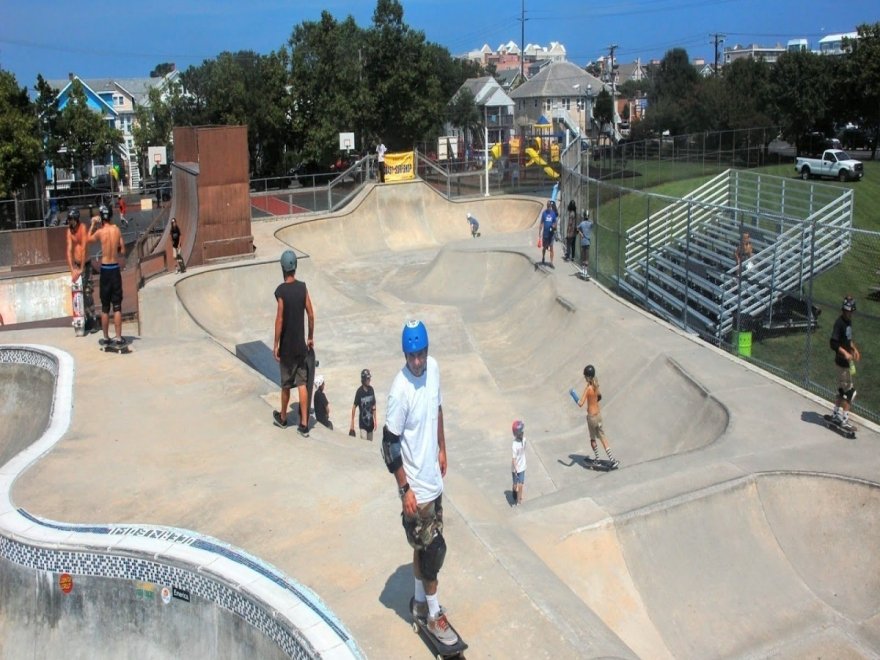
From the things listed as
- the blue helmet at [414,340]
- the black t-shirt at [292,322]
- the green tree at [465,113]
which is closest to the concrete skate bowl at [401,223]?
the black t-shirt at [292,322]

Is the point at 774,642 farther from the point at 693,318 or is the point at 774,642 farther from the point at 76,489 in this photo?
the point at 693,318

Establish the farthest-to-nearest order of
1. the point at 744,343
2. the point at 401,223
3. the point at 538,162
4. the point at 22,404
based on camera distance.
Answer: the point at 538,162 < the point at 401,223 < the point at 744,343 < the point at 22,404

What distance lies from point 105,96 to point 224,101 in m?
51.8

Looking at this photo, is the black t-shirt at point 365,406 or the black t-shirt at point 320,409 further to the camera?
the black t-shirt at point 365,406

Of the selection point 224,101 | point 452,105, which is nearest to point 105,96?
point 452,105

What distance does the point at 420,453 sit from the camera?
5.17m

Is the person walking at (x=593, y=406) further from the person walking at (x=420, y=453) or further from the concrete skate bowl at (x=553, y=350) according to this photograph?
the person walking at (x=420, y=453)

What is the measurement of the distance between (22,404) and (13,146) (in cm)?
Answer: 2631

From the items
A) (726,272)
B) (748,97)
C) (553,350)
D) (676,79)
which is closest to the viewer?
(726,272)

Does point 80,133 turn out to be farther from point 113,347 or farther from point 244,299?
point 113,347

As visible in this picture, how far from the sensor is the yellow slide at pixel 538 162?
39250mm

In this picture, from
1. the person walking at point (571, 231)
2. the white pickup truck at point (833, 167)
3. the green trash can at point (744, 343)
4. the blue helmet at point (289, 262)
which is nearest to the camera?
the blue helmet at point (289, 262)

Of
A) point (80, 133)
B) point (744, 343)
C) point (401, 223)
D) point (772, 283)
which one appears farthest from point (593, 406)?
point (80, 133)

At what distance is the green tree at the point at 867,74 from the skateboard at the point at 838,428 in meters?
48.2
